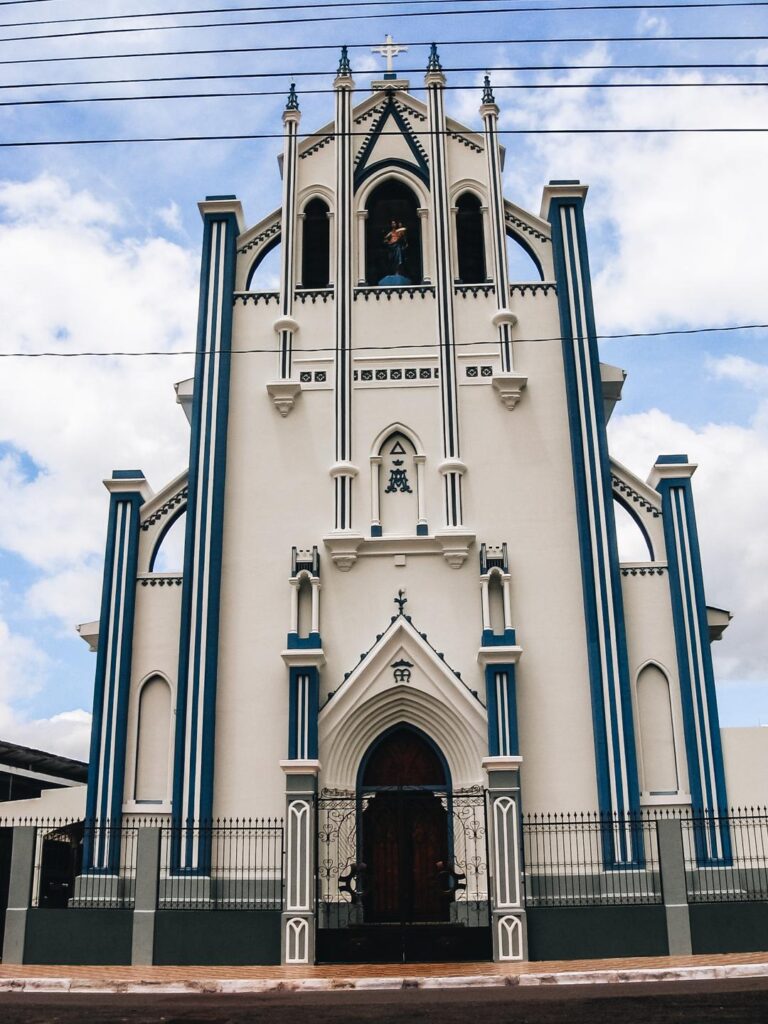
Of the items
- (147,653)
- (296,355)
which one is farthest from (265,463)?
(147,653)

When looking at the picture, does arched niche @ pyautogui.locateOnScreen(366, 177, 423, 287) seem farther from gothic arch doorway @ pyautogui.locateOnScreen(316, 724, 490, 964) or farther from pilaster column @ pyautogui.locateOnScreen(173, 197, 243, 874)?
gothic arch doorway @ pyautogui.locateOnScreen(316, 724, 490, 964)

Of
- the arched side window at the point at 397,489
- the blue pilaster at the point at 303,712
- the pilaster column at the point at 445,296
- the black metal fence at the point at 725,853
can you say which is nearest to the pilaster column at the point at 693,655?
the black metal fence at the point at 725,853

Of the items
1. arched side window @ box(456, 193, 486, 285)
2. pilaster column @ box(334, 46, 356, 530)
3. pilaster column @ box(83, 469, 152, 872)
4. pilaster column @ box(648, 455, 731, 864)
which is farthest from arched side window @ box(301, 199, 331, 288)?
pilaster column @ box(648, 455, 731, 864)

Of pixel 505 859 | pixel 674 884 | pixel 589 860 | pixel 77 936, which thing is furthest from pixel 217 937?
pixel 674 884

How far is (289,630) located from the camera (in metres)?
19.4

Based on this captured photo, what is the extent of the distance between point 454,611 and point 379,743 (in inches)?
106

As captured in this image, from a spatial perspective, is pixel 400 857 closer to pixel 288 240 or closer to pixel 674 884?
pixel 674 884

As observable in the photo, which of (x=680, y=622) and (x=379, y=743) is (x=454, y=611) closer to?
(x=379, y=743)

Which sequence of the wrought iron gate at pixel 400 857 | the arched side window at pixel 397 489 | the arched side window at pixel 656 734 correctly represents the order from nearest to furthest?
the wrought iron gate at pixel 400 857 < the arched side window at pixel 656 734 < the arched side window at pixel 397 489

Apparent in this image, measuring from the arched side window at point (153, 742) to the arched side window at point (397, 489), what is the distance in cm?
484

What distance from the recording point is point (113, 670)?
1945 cm

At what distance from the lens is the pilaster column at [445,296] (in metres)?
20.3

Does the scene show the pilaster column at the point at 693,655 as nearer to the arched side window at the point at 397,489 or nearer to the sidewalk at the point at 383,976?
the sidewalk at the point at 383,976

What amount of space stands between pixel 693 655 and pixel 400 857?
20.2ft
